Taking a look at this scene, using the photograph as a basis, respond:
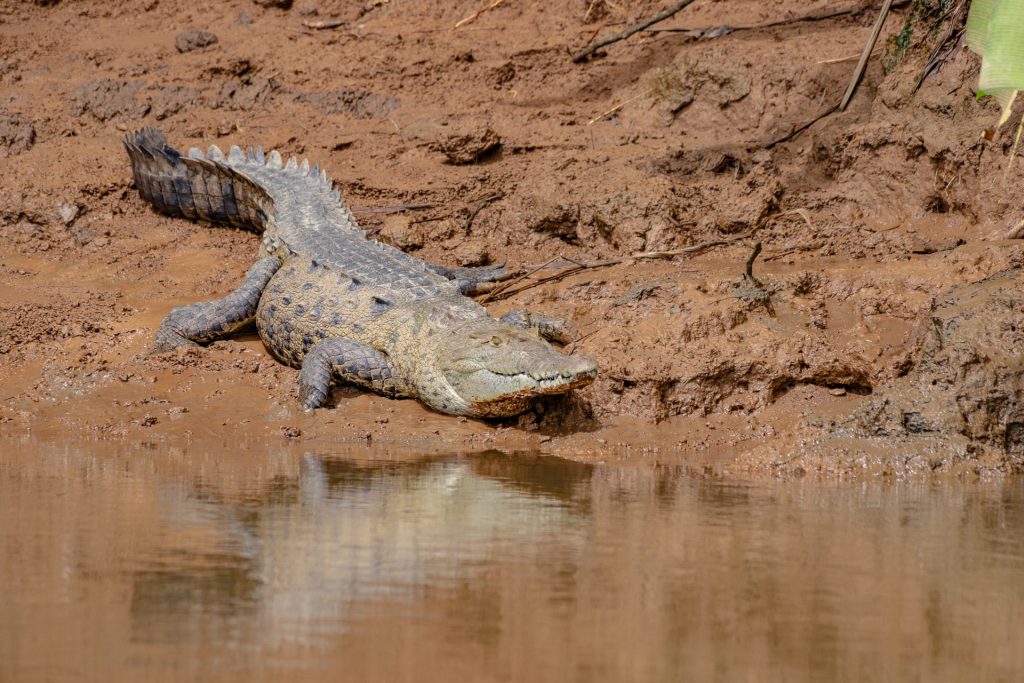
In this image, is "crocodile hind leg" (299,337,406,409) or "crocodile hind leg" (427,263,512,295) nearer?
"crocodile hind leg" (299,337,406,409)

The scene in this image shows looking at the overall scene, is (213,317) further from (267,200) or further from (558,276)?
(558,276)

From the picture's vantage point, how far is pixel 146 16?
38.7 ft

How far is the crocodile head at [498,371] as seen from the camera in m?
5.83

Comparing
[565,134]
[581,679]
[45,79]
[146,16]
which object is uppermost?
[146,16]

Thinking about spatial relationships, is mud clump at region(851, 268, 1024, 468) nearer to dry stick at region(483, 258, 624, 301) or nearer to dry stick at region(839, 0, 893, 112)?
dry stick at region(483, 258, 624, 301)

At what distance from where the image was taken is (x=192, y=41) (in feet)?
36.0

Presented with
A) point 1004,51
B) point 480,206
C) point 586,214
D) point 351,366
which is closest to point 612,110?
point 480,206

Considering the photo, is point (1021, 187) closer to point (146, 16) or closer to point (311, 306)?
point (311, 306)

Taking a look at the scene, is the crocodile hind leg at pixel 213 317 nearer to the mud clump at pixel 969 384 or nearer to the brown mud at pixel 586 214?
the brown mud at pixel 586 214

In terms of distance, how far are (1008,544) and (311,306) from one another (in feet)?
14.3

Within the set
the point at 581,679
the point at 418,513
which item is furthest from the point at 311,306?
the point at 581,679

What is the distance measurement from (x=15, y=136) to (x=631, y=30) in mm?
5227

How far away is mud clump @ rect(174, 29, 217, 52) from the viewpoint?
10945 mm

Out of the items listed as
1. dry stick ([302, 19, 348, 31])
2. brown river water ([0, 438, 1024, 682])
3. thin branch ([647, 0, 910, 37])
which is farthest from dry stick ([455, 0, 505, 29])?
brown river water ([0, 438, 1024, 682])
